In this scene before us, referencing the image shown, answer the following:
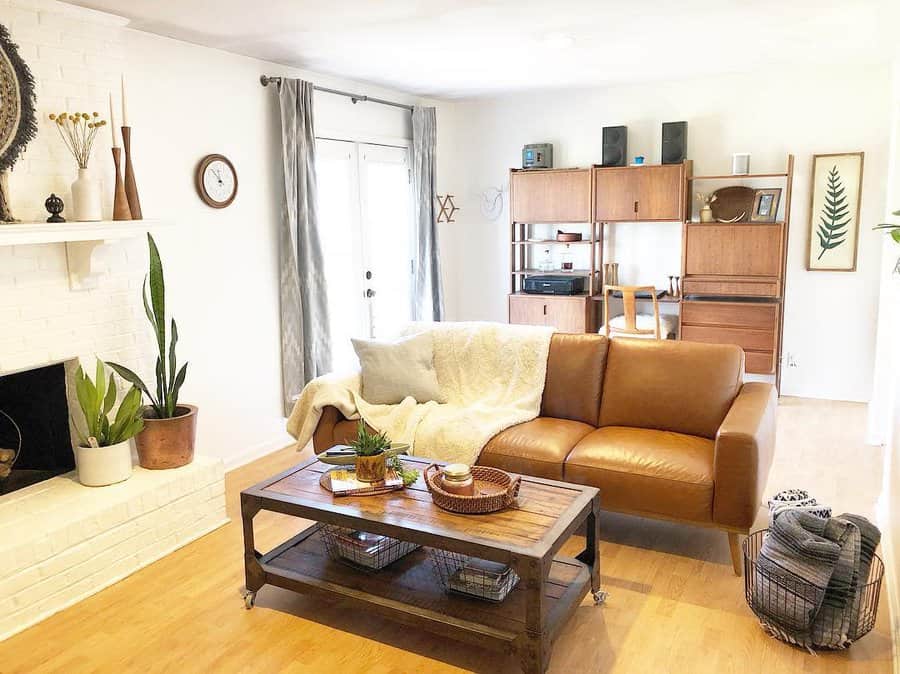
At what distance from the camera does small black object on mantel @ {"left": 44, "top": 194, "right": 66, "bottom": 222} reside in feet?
10.1

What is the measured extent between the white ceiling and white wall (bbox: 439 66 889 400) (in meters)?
0.30

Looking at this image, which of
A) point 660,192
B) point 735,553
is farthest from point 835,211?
point 735,553

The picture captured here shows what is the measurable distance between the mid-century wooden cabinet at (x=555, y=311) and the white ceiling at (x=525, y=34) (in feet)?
5.57

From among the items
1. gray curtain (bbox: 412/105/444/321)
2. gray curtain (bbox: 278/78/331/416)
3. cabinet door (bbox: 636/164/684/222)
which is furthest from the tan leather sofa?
gray curtain (bbox: 412/105/444/321)

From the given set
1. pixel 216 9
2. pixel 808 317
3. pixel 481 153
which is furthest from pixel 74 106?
pixel 808 317

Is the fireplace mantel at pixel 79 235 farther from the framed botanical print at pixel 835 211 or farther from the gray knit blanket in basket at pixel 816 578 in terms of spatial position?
the framed botanical print at pixel 835 211

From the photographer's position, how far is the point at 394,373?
3.83 meters

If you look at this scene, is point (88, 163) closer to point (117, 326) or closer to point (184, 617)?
point (117, 326)

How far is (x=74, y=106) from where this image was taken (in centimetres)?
329

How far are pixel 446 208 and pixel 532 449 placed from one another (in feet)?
→ 12.1

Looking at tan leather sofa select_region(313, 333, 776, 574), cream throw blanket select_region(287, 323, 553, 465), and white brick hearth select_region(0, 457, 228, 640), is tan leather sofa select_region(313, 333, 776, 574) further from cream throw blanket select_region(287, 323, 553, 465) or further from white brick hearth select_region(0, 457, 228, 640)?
white brick hearth select_region(0, 457, 228, 640)

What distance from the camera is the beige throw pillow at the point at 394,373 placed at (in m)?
3.82

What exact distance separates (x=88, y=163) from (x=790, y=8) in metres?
3.35

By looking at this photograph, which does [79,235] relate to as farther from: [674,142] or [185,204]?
[674,142]
